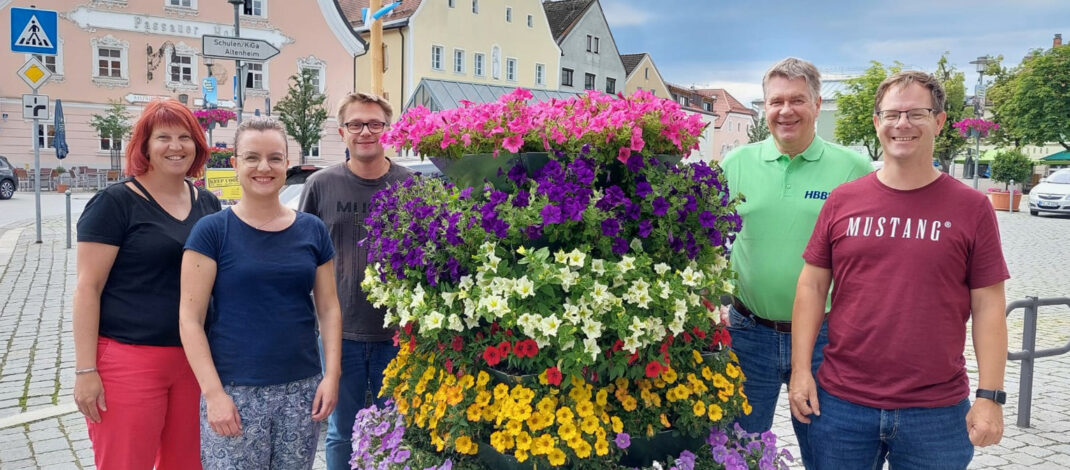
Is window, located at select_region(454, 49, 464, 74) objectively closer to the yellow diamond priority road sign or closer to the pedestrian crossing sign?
the yellow diamond priority road sign

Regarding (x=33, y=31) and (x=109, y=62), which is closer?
(x=33, y=31)

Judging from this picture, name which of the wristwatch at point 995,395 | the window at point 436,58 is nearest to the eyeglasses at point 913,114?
the wristwatch at point 995,395

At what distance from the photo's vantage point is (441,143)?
2.46 metres

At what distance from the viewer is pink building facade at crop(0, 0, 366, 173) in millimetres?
31656

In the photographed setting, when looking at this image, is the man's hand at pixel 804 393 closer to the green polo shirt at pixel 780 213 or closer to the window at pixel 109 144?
the green polo shirt at pixel 780 213

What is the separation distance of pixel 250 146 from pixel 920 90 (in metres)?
2.22

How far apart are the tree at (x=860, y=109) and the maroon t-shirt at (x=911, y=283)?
1596 inches

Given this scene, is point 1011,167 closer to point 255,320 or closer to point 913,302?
point 913,302

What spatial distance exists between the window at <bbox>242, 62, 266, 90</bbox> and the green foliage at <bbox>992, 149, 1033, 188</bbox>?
31.2m

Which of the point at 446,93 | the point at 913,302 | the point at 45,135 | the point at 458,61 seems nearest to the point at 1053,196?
the point at 446,93

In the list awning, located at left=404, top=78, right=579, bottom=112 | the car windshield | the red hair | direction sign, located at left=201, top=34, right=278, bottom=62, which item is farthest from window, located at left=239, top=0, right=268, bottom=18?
the red hair

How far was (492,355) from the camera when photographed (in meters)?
2.27

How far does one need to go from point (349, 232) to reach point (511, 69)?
4022 centimetres

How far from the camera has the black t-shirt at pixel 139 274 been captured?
108 inches
